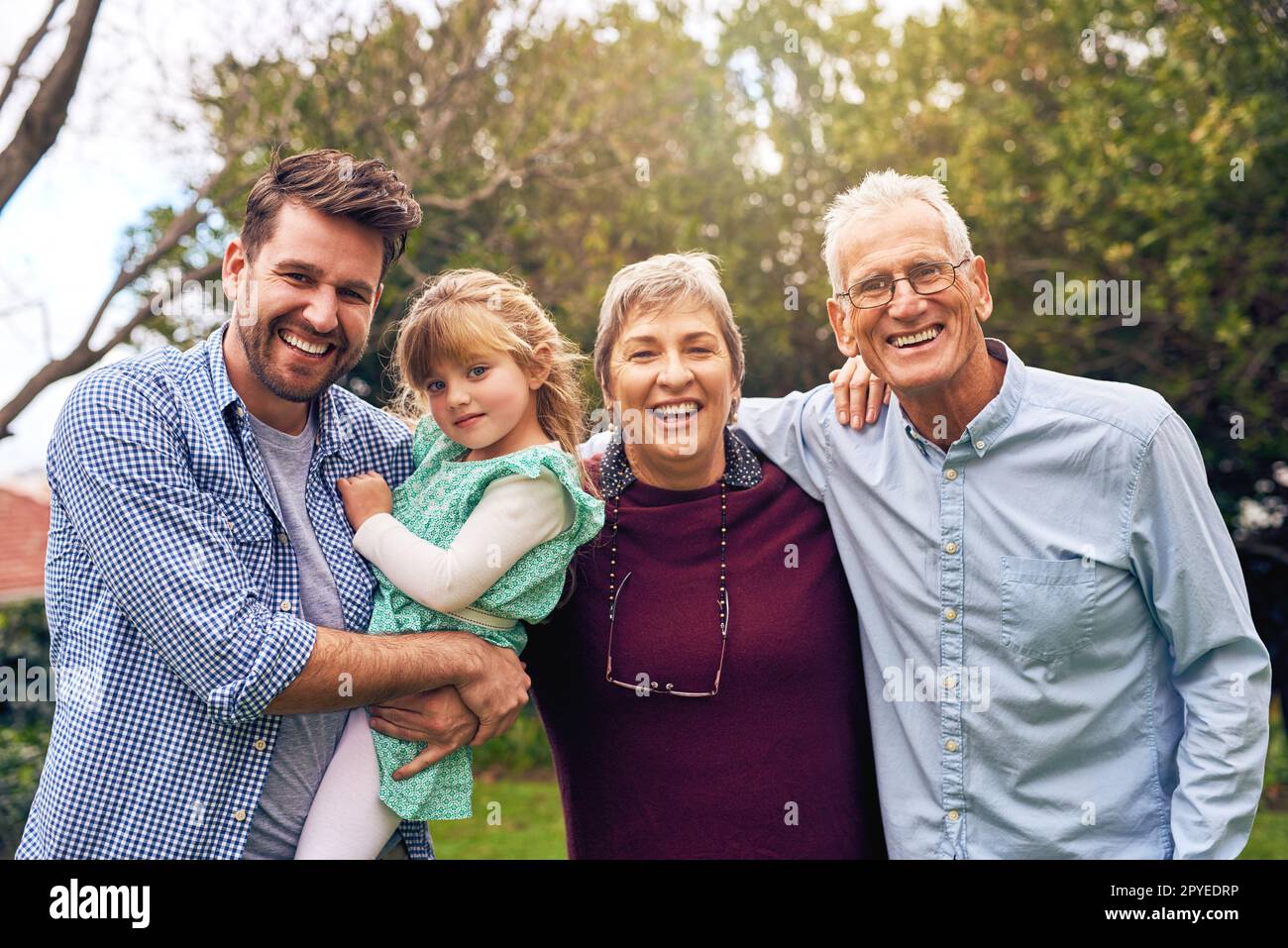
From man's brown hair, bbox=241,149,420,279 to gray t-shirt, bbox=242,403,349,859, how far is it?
0.46 meters

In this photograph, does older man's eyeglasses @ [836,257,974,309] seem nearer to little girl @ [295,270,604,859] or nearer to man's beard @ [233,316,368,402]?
little girl @ [295,270,604,859]

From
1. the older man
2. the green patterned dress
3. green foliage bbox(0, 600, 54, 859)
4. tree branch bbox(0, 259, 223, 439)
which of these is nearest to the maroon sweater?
the older man

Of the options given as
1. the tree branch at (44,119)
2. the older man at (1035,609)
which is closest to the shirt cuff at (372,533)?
the older man at (1035,609)

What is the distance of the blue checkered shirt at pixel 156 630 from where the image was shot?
87.3 inches

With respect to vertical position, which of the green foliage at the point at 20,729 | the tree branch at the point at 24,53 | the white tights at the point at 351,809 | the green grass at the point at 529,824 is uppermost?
the tree branch at the point at 24,53

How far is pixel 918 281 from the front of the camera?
2.70 m

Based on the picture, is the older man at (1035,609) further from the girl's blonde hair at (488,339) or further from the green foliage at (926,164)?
the green foliage at (926,164)

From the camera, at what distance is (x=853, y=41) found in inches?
504

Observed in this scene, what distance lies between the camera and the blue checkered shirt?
2.22 meters

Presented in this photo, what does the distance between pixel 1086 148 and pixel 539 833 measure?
20.8 ft

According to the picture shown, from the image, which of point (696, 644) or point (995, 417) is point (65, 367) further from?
point (995, 417)

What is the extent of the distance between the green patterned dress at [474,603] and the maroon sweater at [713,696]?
0.68 feet

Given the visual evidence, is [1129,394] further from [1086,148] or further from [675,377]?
[1086,148]
